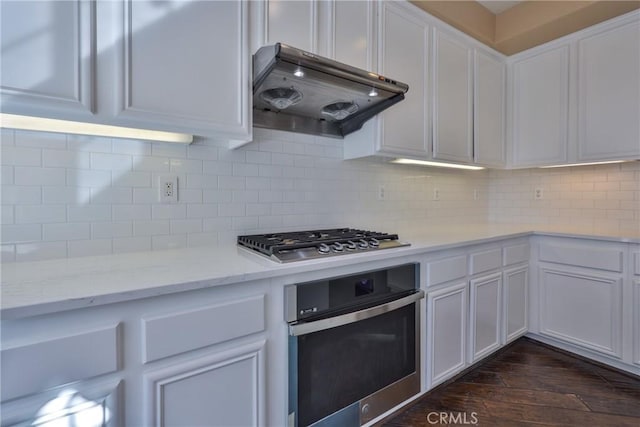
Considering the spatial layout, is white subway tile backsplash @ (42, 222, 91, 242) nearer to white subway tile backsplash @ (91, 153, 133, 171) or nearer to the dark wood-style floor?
white subway tile backsplash @ (91, 153, 133, 171)

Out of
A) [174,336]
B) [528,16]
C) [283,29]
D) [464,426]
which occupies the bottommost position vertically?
[464,426]

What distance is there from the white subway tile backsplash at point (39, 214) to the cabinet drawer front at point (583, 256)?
3.02 meters

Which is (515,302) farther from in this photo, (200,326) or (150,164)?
(150,164)

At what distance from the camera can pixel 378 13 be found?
1796mm

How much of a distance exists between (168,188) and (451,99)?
1.98 metres

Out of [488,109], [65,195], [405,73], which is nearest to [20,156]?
[65,195]

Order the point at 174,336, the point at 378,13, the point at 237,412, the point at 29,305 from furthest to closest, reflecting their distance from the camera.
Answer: the point at 378,13 → the point at 237,412 → the point at 174,336 → the point at 29,305

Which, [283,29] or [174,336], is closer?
[174,336]

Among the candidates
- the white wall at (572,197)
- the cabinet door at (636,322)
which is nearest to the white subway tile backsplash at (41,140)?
the cabinet door at (636,322)

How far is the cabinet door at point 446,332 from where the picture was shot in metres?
1.69

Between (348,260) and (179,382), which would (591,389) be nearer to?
(348,260)

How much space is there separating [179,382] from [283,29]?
1530 mm

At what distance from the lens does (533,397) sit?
1835 millimetres

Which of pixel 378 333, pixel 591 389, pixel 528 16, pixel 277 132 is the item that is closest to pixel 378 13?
pixel 277 132
